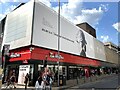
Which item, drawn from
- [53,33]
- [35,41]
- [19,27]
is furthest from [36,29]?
[53,33]

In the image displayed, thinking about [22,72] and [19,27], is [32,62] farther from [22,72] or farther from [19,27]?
[19,27]

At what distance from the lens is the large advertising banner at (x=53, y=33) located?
22.7 meters

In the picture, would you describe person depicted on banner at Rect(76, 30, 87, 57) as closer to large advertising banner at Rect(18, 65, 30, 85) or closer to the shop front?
the shop front

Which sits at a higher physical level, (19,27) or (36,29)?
(19,27)

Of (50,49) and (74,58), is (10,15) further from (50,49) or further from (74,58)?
(74,58)

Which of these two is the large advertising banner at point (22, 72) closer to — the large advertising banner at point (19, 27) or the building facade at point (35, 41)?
the building facade at point (35, 41)

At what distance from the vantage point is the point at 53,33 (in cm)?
2570

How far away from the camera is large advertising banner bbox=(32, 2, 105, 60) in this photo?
74.5 feet

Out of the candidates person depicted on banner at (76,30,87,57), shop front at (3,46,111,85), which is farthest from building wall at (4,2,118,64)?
person depicted on banner at (76,30,87,57)

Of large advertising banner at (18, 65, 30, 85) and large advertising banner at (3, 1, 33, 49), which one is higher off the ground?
large advertising banner at (3, 1, 33, 49)

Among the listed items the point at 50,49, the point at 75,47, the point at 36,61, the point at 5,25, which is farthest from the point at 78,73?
the point at 5,25

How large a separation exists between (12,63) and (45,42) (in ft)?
19.2

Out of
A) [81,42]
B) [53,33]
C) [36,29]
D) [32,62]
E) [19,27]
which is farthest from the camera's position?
[81,42]

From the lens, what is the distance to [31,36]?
21438 millimetres
